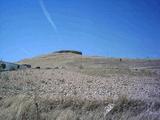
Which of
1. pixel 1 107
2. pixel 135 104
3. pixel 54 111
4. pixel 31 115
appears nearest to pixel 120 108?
pixel 135 104

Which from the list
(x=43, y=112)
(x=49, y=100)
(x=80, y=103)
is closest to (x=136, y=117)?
(x=80, y=103)

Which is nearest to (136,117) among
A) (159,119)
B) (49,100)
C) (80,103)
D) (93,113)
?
(159,119)

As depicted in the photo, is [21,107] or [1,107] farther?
[1,107]

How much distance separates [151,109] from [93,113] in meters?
1.43

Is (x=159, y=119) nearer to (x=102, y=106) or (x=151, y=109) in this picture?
(x=151, y=109)

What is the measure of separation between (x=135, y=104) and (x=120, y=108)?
50 centimetres

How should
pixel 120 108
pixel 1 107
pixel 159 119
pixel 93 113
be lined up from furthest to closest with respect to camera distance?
pixel 1 107 < pixel 120 108 < pixel 93 113 < pixel 159 119

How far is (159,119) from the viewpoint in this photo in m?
5.91

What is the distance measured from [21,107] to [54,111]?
0.84 m

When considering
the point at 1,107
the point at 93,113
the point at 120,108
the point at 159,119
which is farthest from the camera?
the point at 1,107

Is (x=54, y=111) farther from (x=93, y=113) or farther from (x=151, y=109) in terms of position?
(x=151, y=109)

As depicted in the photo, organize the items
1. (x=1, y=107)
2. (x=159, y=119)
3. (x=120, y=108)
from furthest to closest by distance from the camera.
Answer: (x=1, y=107) < (x=120, y=108) < (x=159, y=119)

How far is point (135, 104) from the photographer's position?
23.6 feet

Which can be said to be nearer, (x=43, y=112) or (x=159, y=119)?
(x=159, y=119)
